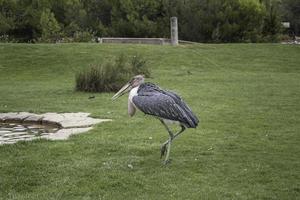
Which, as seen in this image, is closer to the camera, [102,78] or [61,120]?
[61,120]

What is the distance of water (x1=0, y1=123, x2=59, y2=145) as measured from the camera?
10.2m

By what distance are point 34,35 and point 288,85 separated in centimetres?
3278

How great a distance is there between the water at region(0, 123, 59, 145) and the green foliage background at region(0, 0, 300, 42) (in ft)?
85.3

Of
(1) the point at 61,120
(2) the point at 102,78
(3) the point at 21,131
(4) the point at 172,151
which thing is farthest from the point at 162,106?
(2) the point at 102,78

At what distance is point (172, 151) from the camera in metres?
8.91

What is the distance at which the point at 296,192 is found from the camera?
688 centimetres

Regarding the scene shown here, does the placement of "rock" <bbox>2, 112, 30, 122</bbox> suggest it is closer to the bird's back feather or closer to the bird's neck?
the bird's neck

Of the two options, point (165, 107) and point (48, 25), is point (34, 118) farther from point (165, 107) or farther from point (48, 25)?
point (48, 25)

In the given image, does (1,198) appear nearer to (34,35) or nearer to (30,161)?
(30,161)

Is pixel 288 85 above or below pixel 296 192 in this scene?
below

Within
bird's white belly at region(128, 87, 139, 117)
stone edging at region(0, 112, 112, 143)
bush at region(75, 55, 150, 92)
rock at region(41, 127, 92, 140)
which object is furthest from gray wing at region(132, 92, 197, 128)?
bush at region(75, 55, 150, 92)

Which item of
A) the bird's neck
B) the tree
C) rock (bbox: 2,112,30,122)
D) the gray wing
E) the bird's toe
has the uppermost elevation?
the bird's neck

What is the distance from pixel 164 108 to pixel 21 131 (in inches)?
172

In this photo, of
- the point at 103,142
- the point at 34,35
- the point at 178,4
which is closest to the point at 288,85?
the point at 103,142
